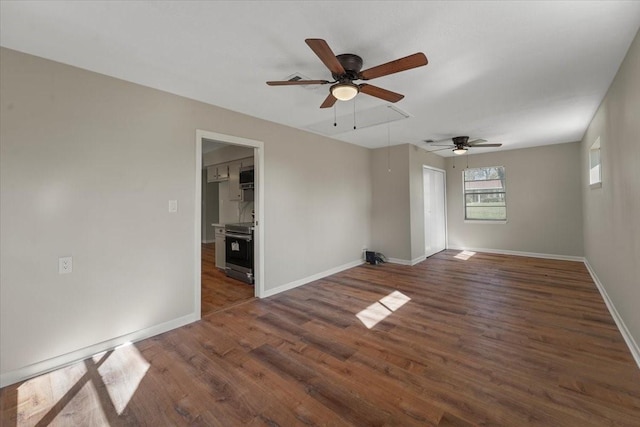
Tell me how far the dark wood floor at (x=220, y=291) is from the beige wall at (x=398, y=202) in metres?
3.04

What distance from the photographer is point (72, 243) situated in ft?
7.49

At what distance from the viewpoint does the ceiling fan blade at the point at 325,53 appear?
A: 1627mm

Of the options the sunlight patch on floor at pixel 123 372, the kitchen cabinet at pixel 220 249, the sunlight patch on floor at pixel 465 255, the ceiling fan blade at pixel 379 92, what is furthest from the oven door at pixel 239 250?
the sunlight patch on floor at pixel 465 255

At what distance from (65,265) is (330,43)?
9.22ft

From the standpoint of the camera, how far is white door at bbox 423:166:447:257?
635 cm

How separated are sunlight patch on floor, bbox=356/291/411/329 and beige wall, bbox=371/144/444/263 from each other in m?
1.88

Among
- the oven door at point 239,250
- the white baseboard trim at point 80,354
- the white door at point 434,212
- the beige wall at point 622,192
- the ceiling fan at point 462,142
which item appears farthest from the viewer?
the white door at point 434,212

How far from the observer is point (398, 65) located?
1.91 m

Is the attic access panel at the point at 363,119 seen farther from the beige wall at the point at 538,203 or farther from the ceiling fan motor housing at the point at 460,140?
the beige wall at the point at 538,203

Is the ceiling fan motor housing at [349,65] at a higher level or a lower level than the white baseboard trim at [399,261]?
higher

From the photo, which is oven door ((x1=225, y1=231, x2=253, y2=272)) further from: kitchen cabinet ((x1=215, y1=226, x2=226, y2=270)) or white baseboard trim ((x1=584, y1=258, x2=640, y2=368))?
white baseboard trim ((x1=584, y1=258, x2=640, y2=368))

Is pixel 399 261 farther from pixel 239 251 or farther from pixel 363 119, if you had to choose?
pixel 239 251

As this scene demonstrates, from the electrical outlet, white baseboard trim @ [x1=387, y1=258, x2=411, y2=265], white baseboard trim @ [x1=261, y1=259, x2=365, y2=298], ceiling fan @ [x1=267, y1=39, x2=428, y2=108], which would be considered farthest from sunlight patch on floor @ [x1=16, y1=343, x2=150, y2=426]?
white baseboard trim @ [x1=387, y1=258, x2=411, y2=265]

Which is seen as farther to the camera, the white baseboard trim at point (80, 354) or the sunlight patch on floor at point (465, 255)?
the sunlight patch on floor at point (465, 255)
